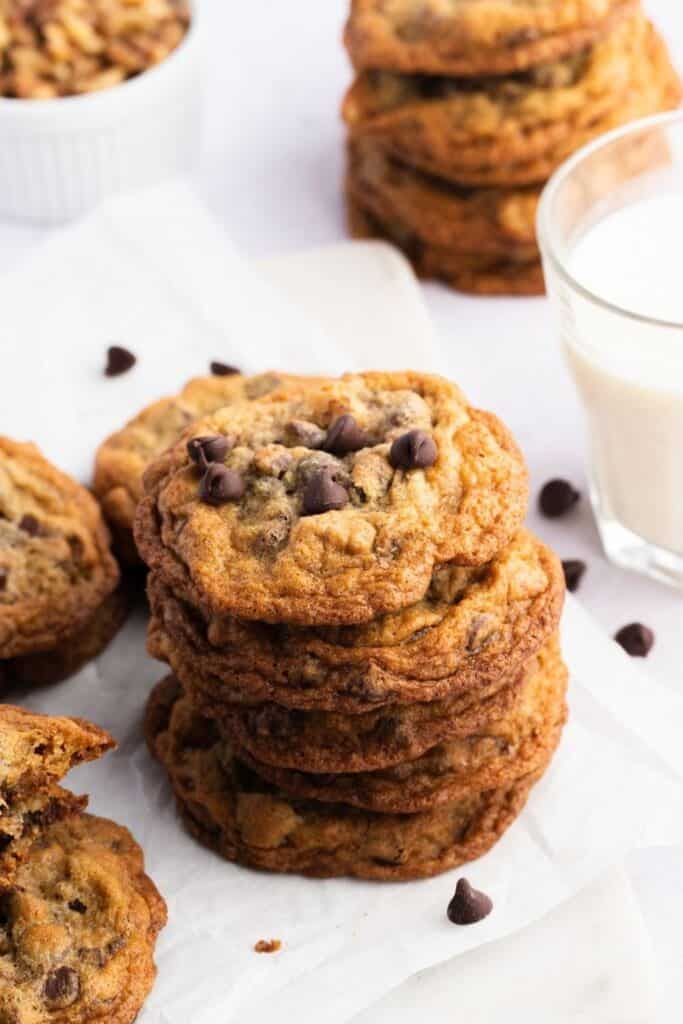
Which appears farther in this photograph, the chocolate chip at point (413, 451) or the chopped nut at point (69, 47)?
the chopped nut at point (69, 47)

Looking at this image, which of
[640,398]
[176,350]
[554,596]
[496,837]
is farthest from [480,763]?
[176,350]

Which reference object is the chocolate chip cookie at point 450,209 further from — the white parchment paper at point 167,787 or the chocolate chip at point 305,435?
the chocolate chip at point 305,435

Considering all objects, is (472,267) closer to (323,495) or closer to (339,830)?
(323,495)

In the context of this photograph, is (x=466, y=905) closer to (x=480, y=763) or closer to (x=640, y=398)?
(x=480, y=763)

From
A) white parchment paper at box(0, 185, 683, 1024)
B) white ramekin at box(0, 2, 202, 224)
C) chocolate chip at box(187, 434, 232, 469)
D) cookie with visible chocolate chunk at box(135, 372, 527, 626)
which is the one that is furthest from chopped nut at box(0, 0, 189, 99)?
chocolate chip at box(187, 434, 232, 469)

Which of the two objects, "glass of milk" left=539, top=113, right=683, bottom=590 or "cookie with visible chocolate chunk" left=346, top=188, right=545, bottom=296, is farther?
"cookie with visible chocolate chunk" left=346, top=188, right=545, bottom=296

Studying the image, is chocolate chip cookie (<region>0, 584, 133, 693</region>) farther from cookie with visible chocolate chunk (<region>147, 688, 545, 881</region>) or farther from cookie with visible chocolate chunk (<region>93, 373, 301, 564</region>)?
cookie with visible chocolate chunk (<region>147, 688, 545, 881</region>)

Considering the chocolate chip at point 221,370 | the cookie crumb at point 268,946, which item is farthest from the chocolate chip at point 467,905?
the chocolate chip at point 221,370
